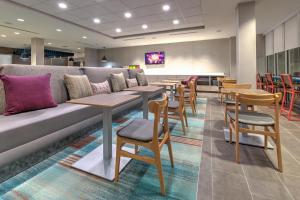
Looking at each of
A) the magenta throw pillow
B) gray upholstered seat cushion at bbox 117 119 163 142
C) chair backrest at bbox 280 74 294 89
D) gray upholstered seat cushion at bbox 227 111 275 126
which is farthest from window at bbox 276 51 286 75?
the magenta throw pillow

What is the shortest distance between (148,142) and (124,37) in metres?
7.10

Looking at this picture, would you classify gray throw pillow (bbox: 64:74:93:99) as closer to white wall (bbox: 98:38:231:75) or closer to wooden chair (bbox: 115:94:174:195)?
wooden chair (bbox: 115:94:174:195)

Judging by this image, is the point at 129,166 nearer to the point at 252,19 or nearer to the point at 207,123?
the point at 207,123

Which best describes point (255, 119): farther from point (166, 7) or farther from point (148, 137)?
point (166, 7)

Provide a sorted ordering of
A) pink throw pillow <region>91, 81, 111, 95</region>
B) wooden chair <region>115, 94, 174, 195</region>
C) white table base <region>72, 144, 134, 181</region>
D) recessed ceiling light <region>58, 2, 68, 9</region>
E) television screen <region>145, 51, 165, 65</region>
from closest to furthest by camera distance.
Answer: wooden chair <region>115, 94, 174, 195</region> < white table base <region>72, 144, 134, 181</region> < pink throw pillow <region>91, 81, 111, 95</region> < recessed ceiling light <region>58, 2, 68, 9</region> < television screen <region>145, 51, 165, 65</region>

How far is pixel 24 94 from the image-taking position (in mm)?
1907

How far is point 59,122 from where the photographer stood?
1.91m

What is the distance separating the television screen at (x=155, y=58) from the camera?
30.4 ft

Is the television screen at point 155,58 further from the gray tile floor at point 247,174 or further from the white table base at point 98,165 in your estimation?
the white table base at point 98,165

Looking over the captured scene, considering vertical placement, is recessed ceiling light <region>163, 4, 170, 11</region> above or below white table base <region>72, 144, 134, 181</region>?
above

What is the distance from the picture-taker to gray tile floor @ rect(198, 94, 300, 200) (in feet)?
4.43

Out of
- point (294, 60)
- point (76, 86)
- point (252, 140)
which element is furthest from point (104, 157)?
point (294, 60)

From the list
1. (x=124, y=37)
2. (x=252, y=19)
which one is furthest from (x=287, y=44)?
(x=124, y=37)

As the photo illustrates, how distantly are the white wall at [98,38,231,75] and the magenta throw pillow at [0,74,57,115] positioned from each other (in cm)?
758
